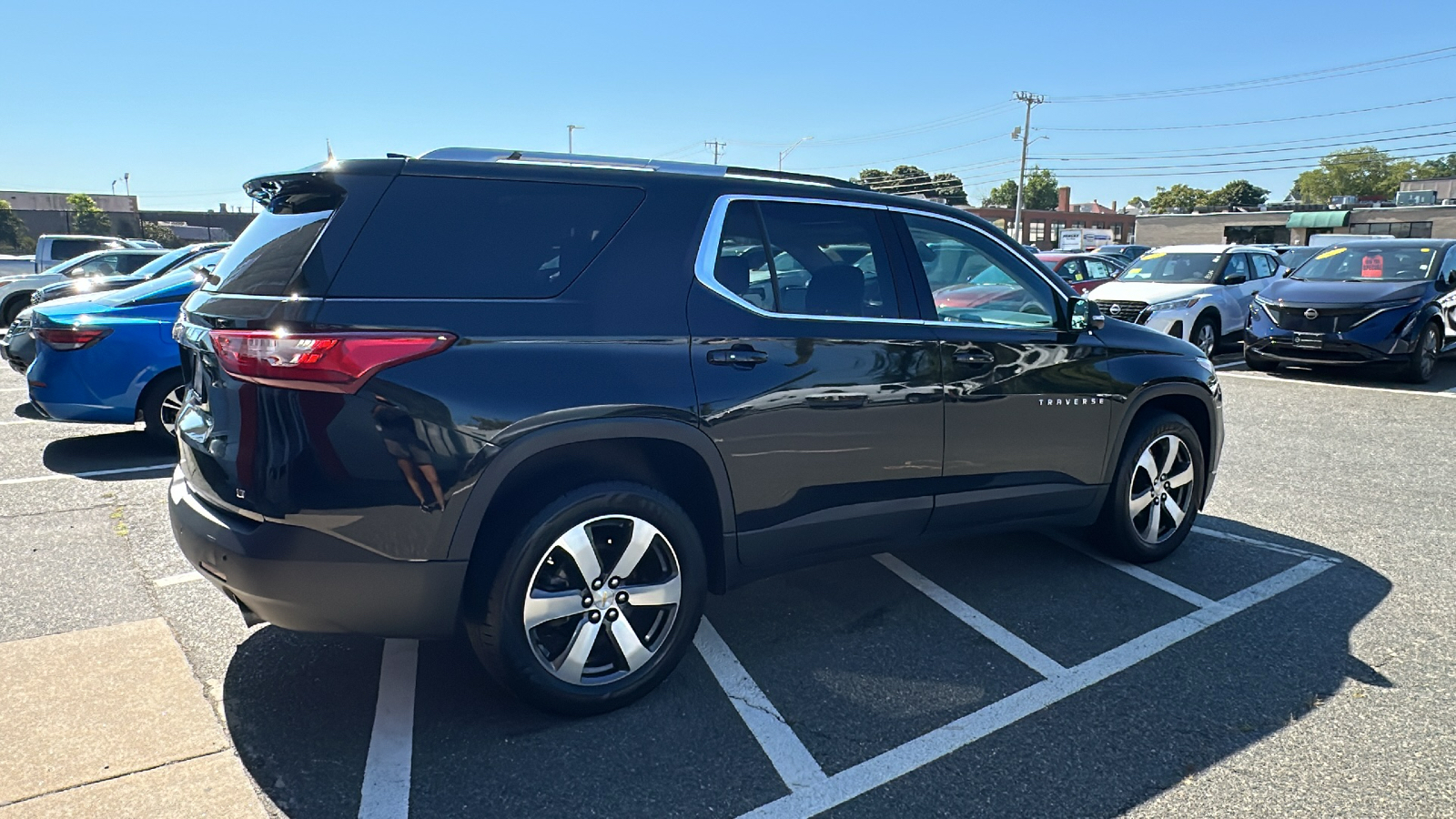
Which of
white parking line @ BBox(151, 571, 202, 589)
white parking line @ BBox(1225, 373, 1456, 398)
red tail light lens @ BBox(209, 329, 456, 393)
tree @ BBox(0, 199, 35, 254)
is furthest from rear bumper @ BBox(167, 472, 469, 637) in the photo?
tree @ BBox(0, 199, 35, 254)

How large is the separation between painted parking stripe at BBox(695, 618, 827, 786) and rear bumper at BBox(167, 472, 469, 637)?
1040 millimetres

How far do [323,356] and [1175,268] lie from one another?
14.3 meters

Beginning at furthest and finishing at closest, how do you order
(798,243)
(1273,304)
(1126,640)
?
(1273,304)
(1126,640)
(798,243)

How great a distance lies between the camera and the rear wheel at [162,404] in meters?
6.80

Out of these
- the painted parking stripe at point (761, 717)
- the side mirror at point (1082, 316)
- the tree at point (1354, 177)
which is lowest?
the painted parking stripe at point (761, 717)

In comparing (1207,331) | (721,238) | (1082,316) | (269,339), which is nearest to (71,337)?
(269,339)

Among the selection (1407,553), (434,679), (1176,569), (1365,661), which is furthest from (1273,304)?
(434,679)

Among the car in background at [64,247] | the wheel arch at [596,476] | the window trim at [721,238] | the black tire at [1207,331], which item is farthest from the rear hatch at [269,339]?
the car in background at [64,247]

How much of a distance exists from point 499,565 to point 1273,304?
38.2 ft

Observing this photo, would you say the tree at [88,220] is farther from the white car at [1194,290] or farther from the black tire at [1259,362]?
the black tire at [1259,362]

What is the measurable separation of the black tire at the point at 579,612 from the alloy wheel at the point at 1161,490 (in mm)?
2481

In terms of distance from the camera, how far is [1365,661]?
361 centimetres

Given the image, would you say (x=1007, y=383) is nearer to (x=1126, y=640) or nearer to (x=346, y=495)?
(x=1126, y=640)

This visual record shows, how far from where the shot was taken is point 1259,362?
11930 millimetres
